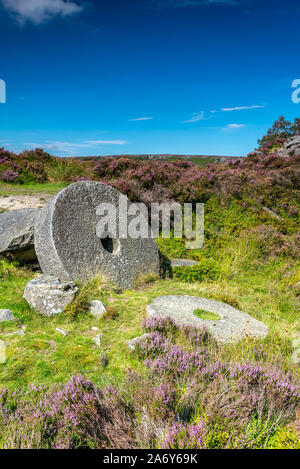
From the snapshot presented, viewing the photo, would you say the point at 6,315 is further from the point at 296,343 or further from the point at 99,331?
the point at 296,343

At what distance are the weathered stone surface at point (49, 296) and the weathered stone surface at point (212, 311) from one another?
1411 millimetres

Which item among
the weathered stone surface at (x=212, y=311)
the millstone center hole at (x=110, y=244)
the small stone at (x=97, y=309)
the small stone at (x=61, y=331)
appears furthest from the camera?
the millstone center hole at (x=110, y=244)

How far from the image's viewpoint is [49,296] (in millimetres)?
4785

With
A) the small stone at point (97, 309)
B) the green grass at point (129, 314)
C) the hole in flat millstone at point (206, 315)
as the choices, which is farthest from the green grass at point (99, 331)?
the hole in flat millstone at point (206, 315)

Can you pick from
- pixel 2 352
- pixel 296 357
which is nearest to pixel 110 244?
pixel 2 352

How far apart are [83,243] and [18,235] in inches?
72.0

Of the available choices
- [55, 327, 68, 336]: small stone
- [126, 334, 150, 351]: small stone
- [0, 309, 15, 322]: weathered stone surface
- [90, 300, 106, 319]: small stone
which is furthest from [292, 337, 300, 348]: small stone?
[0, 309, 15, 322]: weathered stone surface

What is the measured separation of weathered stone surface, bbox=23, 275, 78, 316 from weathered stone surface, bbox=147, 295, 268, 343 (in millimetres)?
1411

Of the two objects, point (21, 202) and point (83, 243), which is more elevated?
point (21, 202)

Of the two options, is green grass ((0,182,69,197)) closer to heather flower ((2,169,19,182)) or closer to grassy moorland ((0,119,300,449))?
heather flower ((2,169,19,182))

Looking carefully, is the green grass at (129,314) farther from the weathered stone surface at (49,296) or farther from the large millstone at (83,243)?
the large millstone at (83,243)

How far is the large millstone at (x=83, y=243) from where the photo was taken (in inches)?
219
